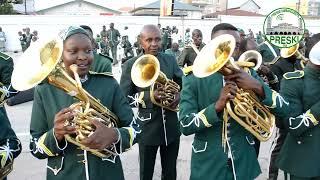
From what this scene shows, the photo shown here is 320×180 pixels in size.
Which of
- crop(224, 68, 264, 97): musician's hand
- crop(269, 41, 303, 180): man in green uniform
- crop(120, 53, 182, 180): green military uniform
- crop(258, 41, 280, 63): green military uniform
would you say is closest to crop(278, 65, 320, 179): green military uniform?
crop(224, 68, 264, 97): musician's hand

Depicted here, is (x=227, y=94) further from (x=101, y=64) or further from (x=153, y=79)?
(x=101, y=64)

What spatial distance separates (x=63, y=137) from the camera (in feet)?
8.00

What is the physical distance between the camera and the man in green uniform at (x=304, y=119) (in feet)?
9.98

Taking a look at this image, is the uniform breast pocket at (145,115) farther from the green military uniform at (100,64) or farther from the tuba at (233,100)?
the tuba at (233,100)

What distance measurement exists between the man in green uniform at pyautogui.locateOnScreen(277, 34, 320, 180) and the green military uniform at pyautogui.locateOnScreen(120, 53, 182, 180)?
1449 mm

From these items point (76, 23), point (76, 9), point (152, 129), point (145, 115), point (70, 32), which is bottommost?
point (152, 129)

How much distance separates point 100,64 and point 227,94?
185cm

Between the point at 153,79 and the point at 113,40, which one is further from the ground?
the point at 153,79

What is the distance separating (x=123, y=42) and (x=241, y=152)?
19.9m

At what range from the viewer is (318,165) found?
3121 millimetres

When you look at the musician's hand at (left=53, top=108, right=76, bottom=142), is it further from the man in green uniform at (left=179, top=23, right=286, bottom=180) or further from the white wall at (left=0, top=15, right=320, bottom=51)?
the white wall at (left=0, top=15, right=320, bottom=51)

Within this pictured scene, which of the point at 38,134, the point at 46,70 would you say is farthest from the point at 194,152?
the point at 46,70

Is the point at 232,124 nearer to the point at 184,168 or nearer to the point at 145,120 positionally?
the point at 145,120
